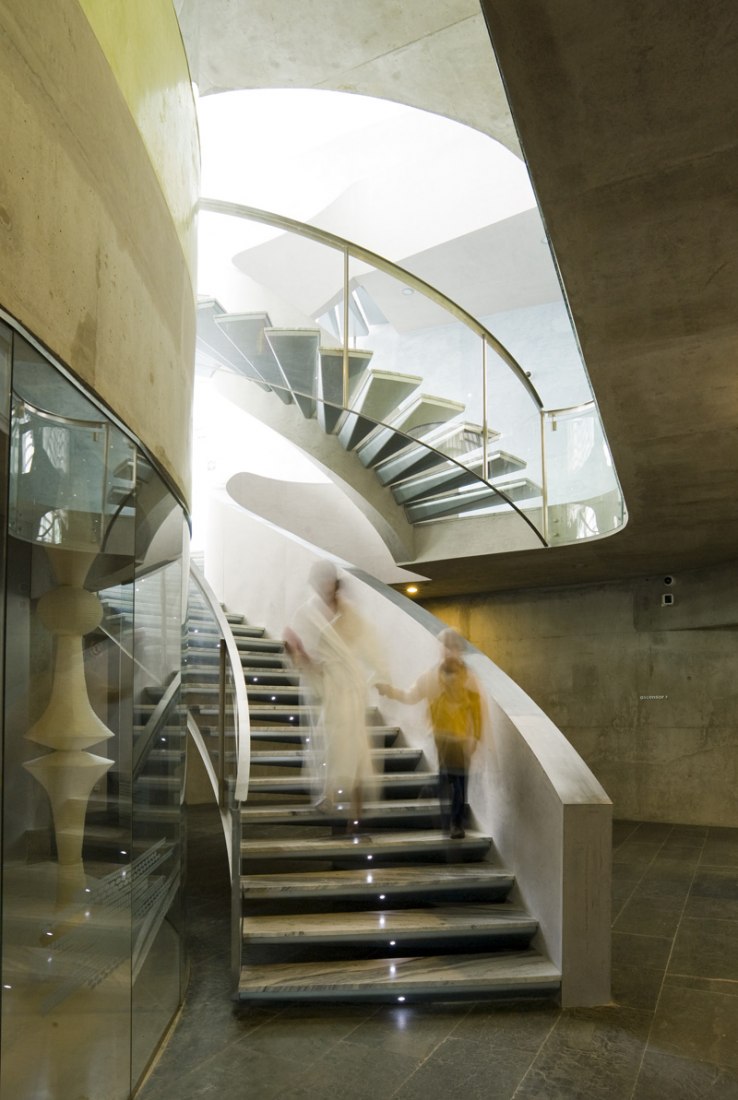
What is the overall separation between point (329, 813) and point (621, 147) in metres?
3.78

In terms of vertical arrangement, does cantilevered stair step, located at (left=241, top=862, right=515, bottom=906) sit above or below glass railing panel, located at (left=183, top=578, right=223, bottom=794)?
below

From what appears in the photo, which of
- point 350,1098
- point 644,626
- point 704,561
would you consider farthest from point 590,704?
point 350,1098

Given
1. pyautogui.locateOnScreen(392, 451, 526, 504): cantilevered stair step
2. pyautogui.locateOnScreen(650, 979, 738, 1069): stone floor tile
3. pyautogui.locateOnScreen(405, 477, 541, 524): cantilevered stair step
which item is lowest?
pyautogui.locateOnScreen(650, 979, 738, 1069): stone floor tile

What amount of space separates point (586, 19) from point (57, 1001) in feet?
9.19

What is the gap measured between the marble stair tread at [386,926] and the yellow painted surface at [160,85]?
124 inches

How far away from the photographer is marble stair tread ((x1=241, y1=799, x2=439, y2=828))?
4.86 meters

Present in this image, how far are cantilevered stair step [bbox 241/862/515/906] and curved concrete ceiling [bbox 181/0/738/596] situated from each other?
2.68m

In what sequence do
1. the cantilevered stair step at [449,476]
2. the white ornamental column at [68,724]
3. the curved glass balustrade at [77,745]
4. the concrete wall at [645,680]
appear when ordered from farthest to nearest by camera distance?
the concrete wall at [645,680] < the cantilevered stair step at [449,476] < the white ornamental column at [68,724] < the curved glass balustrade at [77,745]

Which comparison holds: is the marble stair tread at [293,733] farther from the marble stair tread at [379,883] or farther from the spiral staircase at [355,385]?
→ the spiral staircase at [355,385]

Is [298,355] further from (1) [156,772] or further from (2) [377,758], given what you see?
(1) [156,772]

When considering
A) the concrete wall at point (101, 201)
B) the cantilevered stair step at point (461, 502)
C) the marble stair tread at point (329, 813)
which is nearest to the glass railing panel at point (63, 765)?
the concrete wall at point (101, 201)

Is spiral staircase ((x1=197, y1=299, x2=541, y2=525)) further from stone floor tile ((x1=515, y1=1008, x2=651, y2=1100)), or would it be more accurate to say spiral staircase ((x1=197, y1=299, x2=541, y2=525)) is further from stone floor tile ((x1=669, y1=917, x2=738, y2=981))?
stone floor tile ((x1=515, y1=1008, x2=651, y2=1100))

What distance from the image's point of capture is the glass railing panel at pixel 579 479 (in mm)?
6348

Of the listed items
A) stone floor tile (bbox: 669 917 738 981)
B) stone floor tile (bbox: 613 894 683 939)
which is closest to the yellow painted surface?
stone floor tile (bbox: 669 917 738 981)
